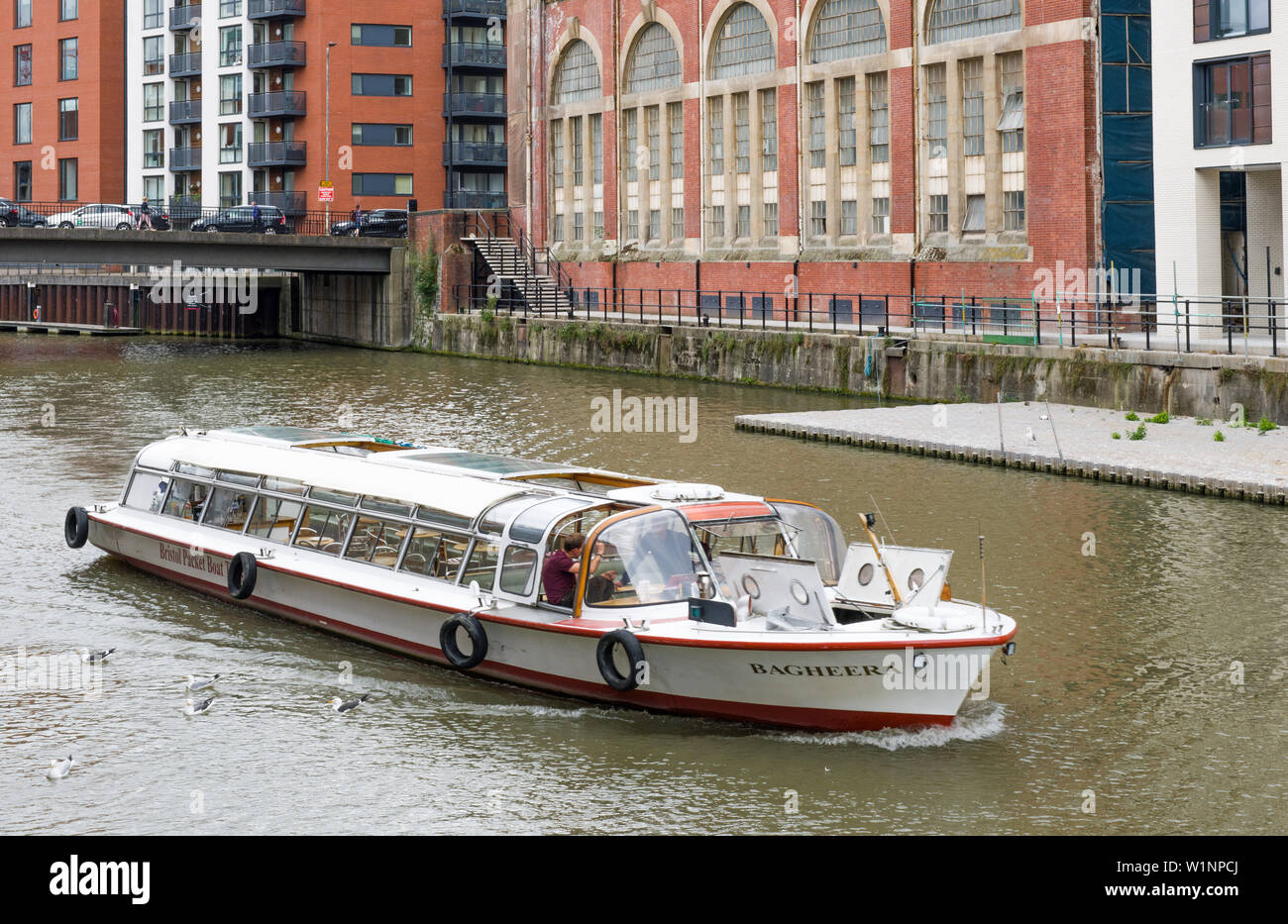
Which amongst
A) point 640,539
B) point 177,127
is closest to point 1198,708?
point 640,539

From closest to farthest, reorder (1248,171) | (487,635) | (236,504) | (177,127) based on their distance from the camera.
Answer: (487,635) < (236,504) < (1248,171) < (177,127)

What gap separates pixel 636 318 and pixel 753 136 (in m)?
7.93

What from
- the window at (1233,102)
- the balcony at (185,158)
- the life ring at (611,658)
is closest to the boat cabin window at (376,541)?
the life ring at (611,658)

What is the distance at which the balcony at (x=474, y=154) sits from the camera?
86.6 meters

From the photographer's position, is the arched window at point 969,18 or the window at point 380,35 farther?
the window at point 380,35

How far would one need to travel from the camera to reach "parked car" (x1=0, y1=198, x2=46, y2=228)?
62.2 meters

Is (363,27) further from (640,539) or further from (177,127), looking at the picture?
(640,539)

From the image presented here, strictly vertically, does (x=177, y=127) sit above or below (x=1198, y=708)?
above

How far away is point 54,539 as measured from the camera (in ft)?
81.7

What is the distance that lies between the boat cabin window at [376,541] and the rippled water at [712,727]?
1013 mm

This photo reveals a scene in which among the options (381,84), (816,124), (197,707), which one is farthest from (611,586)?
(381,84)

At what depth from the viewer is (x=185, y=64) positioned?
91.2m

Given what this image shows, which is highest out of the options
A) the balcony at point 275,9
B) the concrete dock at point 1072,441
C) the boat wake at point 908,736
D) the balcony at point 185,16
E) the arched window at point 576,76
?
the balcony at point 185,16

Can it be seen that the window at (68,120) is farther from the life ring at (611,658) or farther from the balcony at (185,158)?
the life ring at (611,658)
